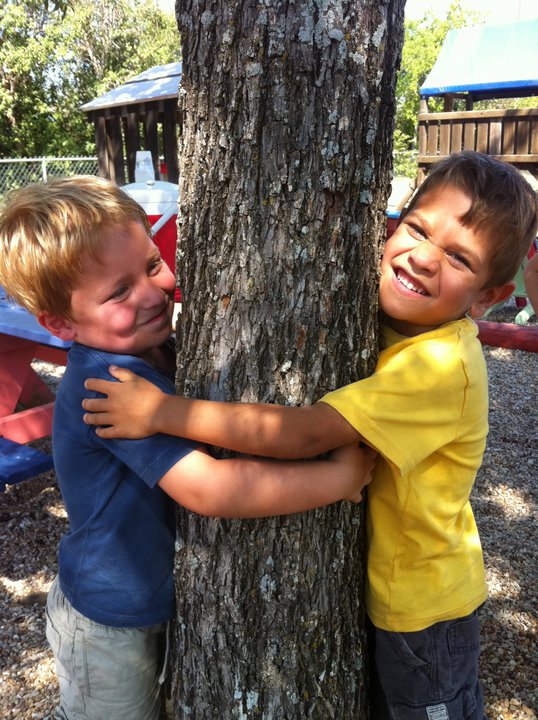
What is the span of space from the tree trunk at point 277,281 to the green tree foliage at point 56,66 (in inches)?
890

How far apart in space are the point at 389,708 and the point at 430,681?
0.51 ft

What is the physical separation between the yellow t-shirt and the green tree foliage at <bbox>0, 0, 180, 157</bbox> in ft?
74.8

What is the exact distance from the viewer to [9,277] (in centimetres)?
159

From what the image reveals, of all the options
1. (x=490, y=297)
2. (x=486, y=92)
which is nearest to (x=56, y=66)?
(x=486, y=92)

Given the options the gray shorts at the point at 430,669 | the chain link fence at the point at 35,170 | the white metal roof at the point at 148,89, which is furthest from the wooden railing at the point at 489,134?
the chain link fence at the point at 35,170

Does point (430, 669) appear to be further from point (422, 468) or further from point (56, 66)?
point (56, 66)

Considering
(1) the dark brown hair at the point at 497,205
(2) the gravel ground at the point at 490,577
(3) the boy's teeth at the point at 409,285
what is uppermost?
(1) the dark brown hair at the point at 497,205

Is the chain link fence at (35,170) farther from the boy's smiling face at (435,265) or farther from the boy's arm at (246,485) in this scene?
the boy's arm at (246,485)

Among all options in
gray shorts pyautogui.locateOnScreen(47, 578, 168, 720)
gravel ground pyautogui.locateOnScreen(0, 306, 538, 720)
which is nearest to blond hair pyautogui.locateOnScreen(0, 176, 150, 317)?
gray shorts pyautogui.locateOnScreen(47, 578, 168, 720)

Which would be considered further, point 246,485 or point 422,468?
point 422,468

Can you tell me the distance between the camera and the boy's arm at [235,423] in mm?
1369

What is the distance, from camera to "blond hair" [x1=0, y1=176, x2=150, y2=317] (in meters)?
1.51

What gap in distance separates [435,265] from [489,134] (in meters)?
8.74

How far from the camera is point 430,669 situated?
5.37ft
